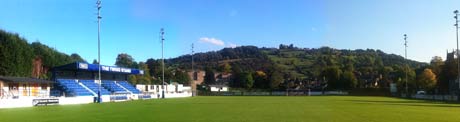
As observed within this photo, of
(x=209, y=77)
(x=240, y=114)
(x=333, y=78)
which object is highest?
(x=209, y=77)

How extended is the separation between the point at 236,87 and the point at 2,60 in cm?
9494

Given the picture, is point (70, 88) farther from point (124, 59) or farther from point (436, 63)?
point (124, 59)

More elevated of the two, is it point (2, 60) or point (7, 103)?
point (2, 60)

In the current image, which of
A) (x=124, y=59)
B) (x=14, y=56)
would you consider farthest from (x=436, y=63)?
(x=124, y=59)

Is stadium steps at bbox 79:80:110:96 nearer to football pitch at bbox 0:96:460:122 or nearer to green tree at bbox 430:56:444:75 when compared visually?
football pitch at bbox 0:96:460:122

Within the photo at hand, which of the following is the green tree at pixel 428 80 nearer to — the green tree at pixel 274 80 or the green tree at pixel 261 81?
the green tree at pixel 274 80

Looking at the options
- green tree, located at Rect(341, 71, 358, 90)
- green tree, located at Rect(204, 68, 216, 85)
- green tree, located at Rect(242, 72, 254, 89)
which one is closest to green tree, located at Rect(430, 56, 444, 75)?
green tree, located at Rect(341, 71, 358, 90)

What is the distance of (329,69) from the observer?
141750 millimetres

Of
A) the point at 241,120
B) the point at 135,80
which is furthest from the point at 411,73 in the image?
the point at 241,120

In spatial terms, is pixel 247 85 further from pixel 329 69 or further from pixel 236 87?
pixel 329 69

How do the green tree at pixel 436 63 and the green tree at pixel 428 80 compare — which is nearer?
the green tree at pixel 436 63

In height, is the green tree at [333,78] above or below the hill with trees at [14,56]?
below

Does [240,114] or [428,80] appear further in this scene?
[428,80]

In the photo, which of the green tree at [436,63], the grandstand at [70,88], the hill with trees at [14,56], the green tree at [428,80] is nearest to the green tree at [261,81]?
the green tree at [436,63]
